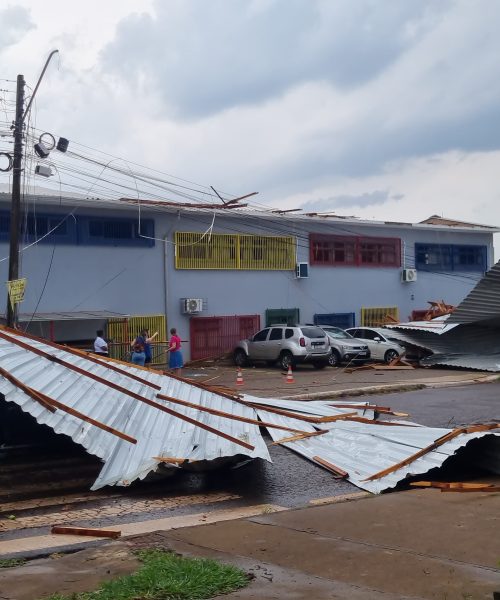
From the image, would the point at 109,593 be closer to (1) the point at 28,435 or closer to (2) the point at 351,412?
(1) the point at 28,435

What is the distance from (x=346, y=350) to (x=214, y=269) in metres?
5.89

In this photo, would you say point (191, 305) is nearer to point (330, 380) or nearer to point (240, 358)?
point (240, 358)

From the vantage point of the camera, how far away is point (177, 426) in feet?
35.2

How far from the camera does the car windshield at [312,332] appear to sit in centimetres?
2870

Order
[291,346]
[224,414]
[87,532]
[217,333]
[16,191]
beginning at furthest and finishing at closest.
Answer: [217,333]
[291,346]
[16,191]
[224,414]
[87,532]

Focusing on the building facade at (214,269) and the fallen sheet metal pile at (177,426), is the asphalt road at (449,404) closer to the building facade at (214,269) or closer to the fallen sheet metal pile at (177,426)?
the fallen sheet metal pile at (177,426)

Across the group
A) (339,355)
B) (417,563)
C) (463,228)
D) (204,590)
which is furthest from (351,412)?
(463,228)

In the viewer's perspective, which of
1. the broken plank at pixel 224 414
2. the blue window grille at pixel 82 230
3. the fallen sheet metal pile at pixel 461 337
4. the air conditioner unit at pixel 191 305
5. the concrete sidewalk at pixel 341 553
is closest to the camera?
the concrete sidewalk at pixel 341 553

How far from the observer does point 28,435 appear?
12258 mm

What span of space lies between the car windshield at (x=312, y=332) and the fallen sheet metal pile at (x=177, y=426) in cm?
1542

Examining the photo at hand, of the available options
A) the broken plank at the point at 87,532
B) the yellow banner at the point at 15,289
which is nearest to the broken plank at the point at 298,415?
the broken plank at the point at 87,532

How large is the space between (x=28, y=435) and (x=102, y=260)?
1651 cm

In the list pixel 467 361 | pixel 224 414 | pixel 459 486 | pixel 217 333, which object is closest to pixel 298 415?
pixel 224 414

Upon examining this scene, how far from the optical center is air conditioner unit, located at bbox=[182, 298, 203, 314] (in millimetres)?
30078
